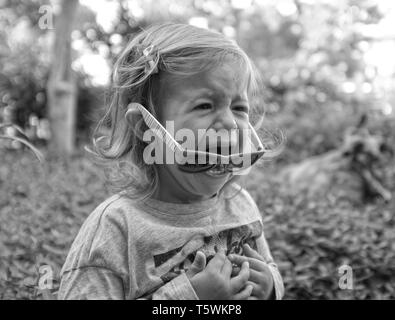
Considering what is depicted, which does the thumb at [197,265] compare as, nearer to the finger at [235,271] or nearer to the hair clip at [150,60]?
the finger at [235,271]

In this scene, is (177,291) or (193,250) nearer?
(177,291)

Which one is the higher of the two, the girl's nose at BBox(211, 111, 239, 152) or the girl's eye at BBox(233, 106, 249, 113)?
the girl's eye at BBox(233, 106, 249, 113)

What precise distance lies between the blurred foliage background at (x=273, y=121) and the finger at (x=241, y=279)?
82 cm

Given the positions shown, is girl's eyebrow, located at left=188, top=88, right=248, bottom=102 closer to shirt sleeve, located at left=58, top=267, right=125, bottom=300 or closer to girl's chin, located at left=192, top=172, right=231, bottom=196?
girl's chin, located at left=192, top=172, right=231, bottom=196

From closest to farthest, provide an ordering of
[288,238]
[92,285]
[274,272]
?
[92,285] < [274,272] < [288,238]

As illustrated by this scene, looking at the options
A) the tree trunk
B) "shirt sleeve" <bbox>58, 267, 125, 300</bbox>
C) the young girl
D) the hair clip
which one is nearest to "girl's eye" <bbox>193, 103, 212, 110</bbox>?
the young girl

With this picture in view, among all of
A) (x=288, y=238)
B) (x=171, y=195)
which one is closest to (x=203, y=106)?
(x=171, y=195)

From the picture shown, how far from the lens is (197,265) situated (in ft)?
4.99

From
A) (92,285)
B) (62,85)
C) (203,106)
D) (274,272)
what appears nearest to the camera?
(92,285)

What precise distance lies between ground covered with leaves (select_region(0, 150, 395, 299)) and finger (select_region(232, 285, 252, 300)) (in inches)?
34.4

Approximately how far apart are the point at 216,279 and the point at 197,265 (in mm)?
67

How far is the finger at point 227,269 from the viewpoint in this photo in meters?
1.52

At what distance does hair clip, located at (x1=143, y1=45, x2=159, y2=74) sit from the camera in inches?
63.3

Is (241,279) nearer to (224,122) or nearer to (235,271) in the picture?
(235,271)
